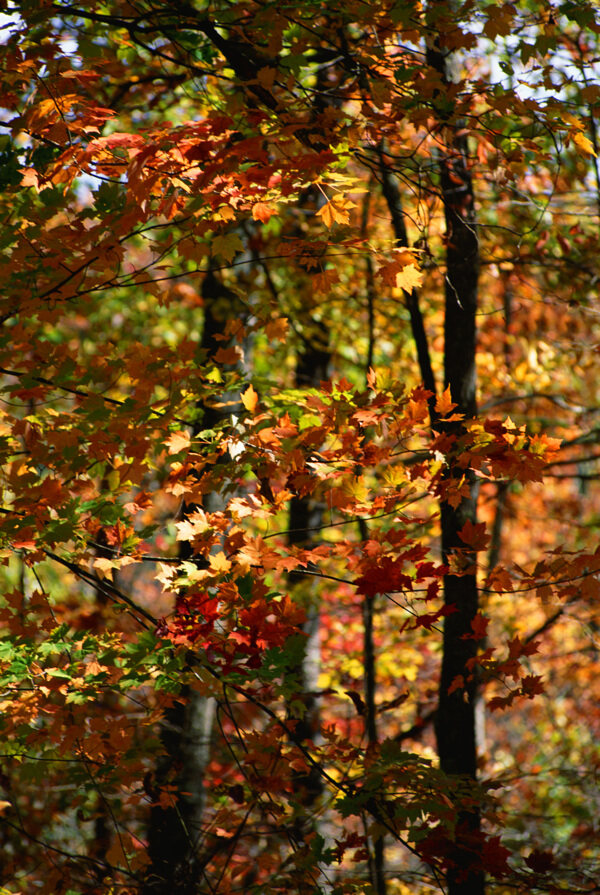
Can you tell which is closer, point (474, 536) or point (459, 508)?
point (474, 536)

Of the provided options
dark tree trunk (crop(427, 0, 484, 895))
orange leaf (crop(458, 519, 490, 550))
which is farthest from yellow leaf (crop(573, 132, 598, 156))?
orange leaf (crop(458, 519, 490, 550))

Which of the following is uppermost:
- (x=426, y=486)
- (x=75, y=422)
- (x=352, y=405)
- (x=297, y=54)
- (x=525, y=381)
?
(x=525, y=381)

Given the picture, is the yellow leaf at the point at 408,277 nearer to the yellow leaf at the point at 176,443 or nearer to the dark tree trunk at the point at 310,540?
the yellow leaf at the point at 176,443

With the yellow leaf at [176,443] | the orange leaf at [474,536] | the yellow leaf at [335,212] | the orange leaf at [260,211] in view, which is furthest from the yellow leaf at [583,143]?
the yellow leaf at [176,443]

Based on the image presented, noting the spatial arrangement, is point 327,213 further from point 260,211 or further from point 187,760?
point 187,760

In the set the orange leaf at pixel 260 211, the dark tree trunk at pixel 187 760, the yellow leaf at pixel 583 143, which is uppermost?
the yellow leaf at pixel 583 143

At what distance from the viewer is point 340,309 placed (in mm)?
8461

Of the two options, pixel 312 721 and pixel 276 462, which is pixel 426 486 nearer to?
pixel 276 462

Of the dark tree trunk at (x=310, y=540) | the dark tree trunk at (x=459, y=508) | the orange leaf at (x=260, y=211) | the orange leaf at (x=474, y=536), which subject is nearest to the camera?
the orange leaf at (x=260, y=211)

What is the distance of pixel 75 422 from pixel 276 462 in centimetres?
114

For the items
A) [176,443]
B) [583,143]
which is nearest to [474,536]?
[176,443]

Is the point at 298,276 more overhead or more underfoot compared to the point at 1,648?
more overhead

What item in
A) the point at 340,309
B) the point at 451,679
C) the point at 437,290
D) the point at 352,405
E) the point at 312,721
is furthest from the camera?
the point at 340,309

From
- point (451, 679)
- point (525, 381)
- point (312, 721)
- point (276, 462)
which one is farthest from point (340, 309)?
point (276, 462)
